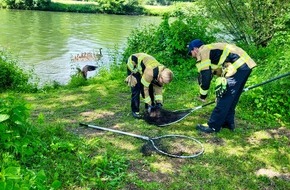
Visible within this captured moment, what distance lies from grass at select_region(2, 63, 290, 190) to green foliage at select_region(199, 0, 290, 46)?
630cm

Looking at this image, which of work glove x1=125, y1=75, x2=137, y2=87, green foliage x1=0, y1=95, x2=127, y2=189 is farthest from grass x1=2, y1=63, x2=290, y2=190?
work glove x1=125, y1=75, x2=137, y2=87

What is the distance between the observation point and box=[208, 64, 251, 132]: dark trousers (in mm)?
5670

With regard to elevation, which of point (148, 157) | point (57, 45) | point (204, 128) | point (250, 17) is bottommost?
point (57, 45)

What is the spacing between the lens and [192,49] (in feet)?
19.3

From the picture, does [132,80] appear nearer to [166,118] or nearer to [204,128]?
[166,118]

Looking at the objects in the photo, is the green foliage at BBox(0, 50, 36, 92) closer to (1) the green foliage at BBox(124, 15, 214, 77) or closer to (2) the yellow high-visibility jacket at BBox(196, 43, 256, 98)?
(1) the green foliage at BBox(124, 15, 214, 77)

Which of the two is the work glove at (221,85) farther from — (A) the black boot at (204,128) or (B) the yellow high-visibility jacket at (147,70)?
(B) the yellow high-visibility jacket at (147,70)

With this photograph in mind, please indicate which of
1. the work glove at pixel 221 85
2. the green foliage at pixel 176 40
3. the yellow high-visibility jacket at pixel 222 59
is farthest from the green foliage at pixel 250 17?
the work glove at pixel 221 85

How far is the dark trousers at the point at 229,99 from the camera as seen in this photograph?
5.67 m

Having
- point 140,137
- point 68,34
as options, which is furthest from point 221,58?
point 68,34

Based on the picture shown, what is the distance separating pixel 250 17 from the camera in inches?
503

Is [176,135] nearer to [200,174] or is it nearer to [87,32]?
[200,174]

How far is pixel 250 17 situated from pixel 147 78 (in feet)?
27.1

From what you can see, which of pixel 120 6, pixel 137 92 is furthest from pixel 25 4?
pixel 137 92
